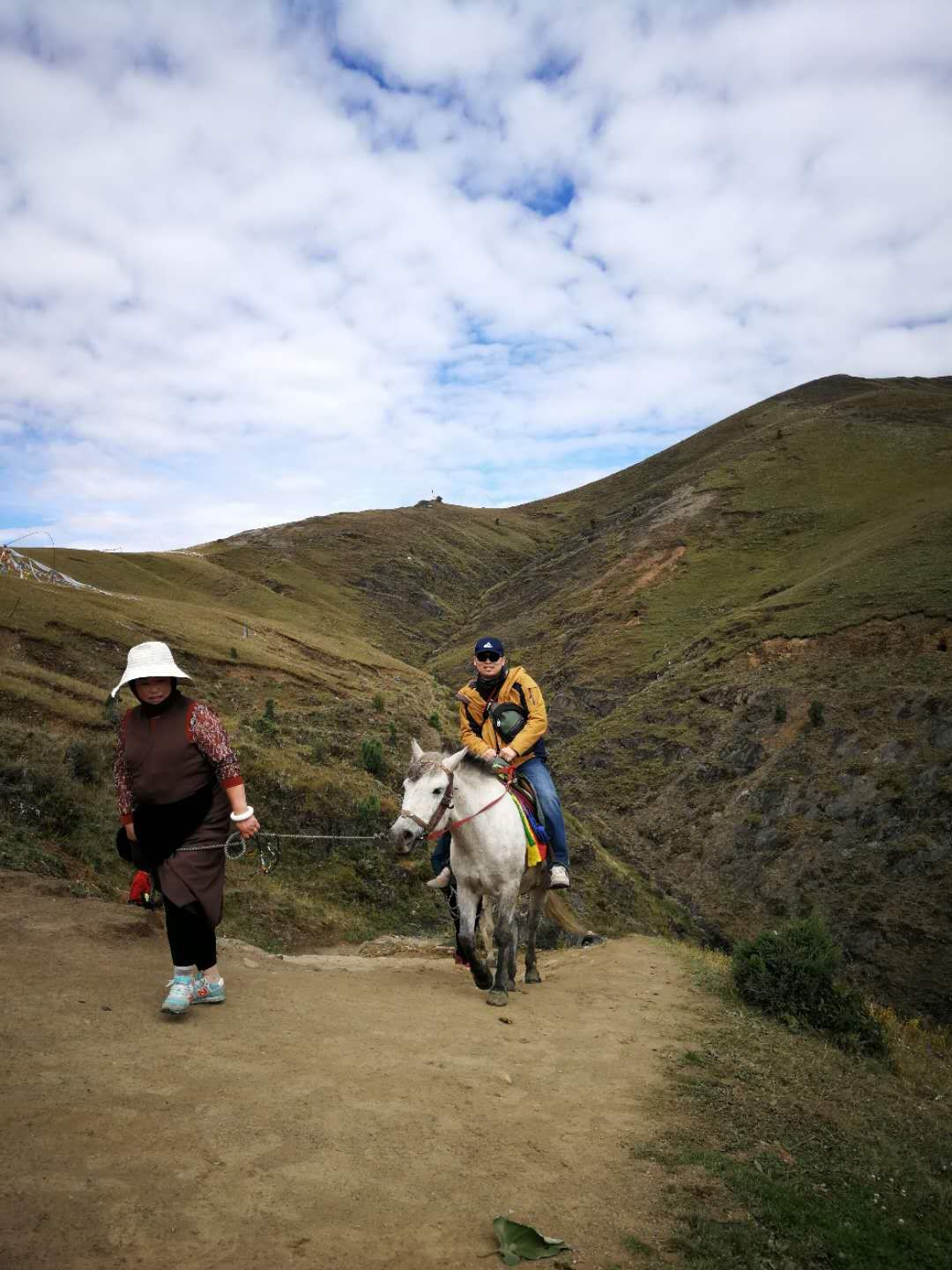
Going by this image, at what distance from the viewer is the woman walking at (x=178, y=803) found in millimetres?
6566

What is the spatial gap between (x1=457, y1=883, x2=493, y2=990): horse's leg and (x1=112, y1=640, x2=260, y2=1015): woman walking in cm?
347

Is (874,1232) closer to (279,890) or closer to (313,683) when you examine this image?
(279,890)

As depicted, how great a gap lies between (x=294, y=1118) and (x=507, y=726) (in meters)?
5.69

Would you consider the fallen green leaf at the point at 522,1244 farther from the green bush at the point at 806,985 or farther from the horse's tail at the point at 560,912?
the horse's tail at the point at 560,912

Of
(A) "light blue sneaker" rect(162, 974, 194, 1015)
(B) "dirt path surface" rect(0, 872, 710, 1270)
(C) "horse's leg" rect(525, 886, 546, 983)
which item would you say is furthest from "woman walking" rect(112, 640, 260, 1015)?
(C) "horse's leg" rect(525, 886, 546, 983)

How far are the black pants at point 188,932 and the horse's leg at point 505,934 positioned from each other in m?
3.80

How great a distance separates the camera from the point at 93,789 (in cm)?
1466

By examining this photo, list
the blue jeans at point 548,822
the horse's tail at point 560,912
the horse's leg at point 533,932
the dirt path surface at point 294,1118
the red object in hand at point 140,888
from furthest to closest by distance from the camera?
the horse's tail at point 560,912
the horse's leg at point 533,932
the blue jeans at point 548,822
the red object in hand at point 140,888
the dirt path surface at point 294,1118

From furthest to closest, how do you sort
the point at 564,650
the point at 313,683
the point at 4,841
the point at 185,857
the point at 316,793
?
the point at 564,650 < the point at 313,683 < the point at 316,793 < the point at 4,841 < the point at 185,857

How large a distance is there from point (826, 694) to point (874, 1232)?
37.3 meters

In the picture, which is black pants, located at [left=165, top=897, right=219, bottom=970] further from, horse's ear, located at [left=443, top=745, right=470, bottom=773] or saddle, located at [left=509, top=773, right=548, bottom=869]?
saddle, located at [left=509, top=773, right=548, bottom=869]

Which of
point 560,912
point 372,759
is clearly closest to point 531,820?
point 560,912

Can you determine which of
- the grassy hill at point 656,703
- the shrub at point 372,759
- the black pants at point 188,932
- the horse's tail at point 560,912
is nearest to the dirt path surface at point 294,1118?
the black pants at point 188,932

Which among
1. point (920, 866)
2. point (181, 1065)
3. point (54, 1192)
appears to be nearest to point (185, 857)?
point (181, 1065)
